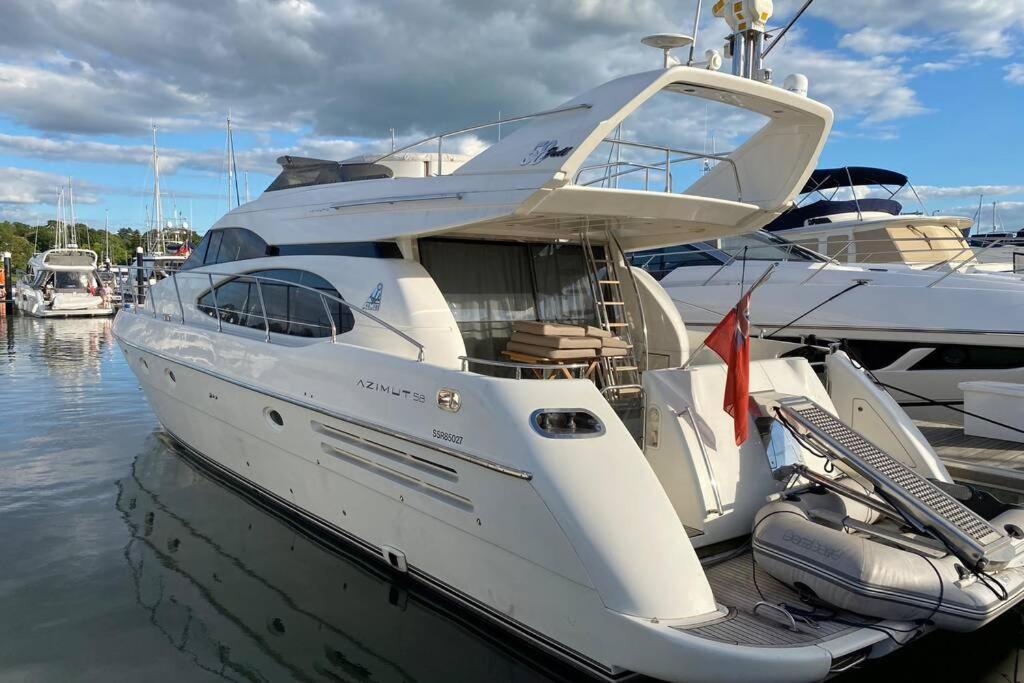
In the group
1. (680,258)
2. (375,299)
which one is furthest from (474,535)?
(680,258)

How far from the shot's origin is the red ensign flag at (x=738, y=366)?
4.00 metres

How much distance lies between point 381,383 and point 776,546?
2.34m

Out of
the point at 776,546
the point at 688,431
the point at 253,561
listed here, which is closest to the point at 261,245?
the point at 253,561

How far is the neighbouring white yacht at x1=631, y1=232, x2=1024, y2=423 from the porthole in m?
5.20

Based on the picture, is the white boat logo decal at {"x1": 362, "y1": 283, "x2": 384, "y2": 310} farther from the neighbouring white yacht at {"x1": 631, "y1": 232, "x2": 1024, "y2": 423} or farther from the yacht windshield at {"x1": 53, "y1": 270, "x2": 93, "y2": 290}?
the yacht windshield at {"x1": 53, "y1": 270, "x2": 93, "y2": 290}

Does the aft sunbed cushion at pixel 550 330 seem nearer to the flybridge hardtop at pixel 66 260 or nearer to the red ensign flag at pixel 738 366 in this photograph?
the red ensign flag at pixel 738 366

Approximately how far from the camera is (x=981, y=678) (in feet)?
13.3

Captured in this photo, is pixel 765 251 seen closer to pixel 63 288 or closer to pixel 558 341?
pixel 558 341

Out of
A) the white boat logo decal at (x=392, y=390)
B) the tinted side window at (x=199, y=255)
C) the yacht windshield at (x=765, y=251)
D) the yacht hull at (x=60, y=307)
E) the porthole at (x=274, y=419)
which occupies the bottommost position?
the yacht hull at (x=60, y=307)

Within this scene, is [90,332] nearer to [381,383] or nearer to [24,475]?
[24,475]

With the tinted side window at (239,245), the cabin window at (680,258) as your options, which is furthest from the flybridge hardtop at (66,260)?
the tinted side window at (239,245)

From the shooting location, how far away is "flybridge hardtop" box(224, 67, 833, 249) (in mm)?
4012

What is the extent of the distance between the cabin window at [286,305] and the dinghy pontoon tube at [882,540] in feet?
10.1

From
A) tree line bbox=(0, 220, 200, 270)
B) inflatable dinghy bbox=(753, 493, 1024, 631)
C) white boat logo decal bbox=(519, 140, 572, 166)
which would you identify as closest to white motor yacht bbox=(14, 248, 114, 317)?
tree line bbox=(0, 220, 200, 270)
